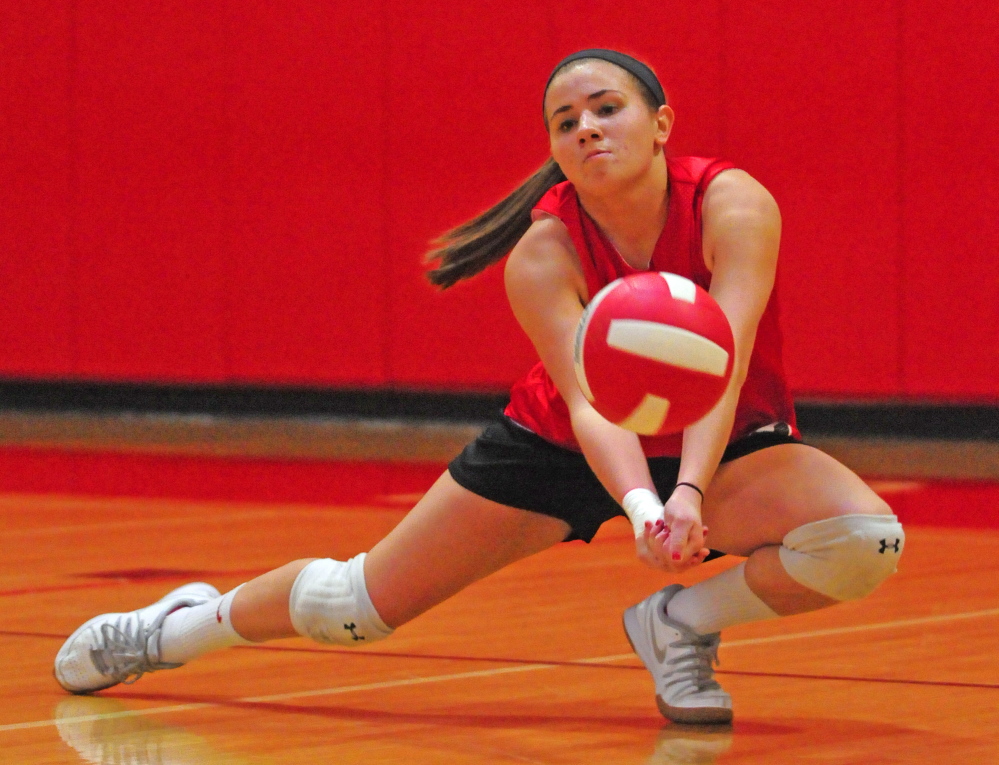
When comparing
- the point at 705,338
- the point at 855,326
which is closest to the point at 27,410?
the point at 855,326

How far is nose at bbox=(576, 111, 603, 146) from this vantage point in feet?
7.61

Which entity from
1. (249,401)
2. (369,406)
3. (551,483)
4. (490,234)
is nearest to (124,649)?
(551,483)

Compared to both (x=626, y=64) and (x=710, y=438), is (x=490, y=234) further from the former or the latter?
(x=710, y=438)

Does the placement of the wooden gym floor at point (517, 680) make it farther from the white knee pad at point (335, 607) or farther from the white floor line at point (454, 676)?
the white knee pad at point (335, 607)

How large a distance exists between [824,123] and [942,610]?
140 inches

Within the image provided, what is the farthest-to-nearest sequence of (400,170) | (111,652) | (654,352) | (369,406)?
(369,406) < (400,170) < (111,652) < (654,352)

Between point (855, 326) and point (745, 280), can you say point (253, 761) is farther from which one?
point (855, 326)

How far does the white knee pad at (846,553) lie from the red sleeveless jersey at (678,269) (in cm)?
22

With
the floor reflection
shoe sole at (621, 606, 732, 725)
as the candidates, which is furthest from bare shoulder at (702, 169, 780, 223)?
the floor reflection

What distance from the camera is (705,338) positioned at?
80.9 inches

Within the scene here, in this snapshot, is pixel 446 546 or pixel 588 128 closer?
pixel 588 128

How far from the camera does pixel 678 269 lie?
8.06 feet

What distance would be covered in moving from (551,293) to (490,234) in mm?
232

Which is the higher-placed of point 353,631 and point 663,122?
point 663,122
